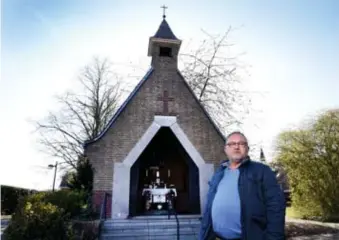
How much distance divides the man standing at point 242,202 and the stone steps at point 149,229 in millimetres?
5622

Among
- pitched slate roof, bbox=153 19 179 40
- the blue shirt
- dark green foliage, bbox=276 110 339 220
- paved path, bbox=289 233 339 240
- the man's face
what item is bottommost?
paved path, bbox=289 233 339 240

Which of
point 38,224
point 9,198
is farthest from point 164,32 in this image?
point 9,198

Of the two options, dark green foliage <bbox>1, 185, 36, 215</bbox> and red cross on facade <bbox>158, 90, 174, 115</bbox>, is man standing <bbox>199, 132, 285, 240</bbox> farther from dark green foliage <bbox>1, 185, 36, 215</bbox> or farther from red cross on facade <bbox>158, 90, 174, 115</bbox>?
dark green foliage <bbox>1, 185, 36, 215</bbox>

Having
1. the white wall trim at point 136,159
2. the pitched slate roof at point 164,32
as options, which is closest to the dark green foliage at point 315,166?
the white wall trim at point 136,159

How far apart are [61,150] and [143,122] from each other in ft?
43.6

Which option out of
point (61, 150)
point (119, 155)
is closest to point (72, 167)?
point (61, 150)

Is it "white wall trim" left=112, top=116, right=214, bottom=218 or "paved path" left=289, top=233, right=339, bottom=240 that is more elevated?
"white wall trim" left=112, top=116, right=214, bottom=218

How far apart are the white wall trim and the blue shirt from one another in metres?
7.84

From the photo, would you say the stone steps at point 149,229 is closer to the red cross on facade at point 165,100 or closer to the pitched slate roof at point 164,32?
the red cross on facade at point 165,100

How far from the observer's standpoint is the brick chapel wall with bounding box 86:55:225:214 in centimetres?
1059

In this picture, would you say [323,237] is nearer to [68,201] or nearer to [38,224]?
[68,201]

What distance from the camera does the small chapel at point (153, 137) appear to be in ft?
34.6

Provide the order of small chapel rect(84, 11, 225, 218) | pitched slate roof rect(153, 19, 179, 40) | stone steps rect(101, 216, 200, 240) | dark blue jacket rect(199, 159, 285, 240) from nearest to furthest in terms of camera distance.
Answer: dark blue jacket rect(199, 159, 285, 240) → stone steps rect(101, 216, 200, 240) → small chapel rect(84, 11, 225, 218) → pitched slate roof rect(153, 19, 179, 40)

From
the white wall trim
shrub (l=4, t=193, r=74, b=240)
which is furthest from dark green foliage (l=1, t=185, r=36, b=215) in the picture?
shrub (l=4, t=193, r=74, b=240)
